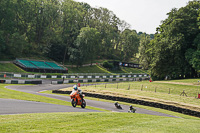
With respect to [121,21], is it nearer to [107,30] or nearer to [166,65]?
[107,30]

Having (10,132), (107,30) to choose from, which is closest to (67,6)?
(107,30)

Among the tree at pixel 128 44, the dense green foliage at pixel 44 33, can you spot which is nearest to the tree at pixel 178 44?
the dense green foliage at pixel 44 33

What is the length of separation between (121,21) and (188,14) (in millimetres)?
77007

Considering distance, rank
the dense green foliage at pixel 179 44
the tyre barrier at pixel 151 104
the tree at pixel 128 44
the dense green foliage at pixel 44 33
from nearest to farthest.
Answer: the tyre barrier at pixel 151 104, the dense green foliage at pixel 179 44, the dense green foliage at pixel 44 33, the tree at pixel 128 44

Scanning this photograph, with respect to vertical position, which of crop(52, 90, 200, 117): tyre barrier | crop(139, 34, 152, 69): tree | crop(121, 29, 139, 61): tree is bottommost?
crop(52, 90, 200, 117): tyre barrier

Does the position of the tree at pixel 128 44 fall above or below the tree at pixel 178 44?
above

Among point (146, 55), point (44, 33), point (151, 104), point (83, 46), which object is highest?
point (44, 33)

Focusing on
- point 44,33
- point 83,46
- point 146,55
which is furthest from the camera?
point 44,33

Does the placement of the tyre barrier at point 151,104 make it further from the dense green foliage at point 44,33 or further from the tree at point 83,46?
the tree at point 83,46

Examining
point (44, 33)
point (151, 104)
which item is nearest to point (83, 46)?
point (44, 33)

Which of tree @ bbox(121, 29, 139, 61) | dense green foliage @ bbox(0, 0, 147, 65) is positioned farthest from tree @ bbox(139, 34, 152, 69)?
tree @ bbox(121, 29, 139, 61)

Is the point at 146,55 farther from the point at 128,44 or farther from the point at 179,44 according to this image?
the point at 128,44

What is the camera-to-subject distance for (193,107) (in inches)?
959

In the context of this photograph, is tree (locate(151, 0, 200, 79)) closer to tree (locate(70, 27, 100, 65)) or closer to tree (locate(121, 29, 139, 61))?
tree (locate(70, 27, 100, 65))
